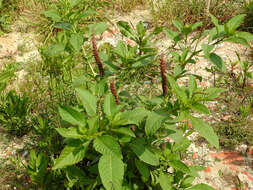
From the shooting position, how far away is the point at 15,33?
166 inches

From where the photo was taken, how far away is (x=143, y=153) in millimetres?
1532

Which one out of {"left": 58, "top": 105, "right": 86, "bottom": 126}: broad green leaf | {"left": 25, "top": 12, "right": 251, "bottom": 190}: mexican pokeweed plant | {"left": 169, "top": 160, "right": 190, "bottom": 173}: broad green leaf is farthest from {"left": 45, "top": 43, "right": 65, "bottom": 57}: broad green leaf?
{"left": 169, "top": 160, "right": 190, "bottom": 173}: broad green leaf

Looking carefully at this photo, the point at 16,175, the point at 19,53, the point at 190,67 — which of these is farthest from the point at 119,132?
the point at 19,53

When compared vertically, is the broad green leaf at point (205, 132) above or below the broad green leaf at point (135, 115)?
below

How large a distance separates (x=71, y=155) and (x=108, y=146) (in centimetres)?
22

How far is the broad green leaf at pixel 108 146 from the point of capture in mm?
1320

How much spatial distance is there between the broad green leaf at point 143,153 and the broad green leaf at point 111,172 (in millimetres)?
168

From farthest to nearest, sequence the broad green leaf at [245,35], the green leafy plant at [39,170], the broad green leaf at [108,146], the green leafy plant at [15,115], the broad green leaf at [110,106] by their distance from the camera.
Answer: the green leafy plant at [15,115], the green leafy plant at [39,170], the broad green leaf at [245,35], the broad green leaf at [110,106], the broad green leaf at [108,146]

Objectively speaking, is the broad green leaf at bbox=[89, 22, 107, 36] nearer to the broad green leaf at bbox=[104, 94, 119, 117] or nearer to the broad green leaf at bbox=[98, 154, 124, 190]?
the broad green leaf at bbox=[104, 94, 119, 117]

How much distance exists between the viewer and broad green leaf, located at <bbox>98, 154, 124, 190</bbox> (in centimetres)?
136

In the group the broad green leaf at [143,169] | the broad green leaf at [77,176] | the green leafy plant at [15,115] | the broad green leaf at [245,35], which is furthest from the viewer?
the green leafy plant at [15,115]

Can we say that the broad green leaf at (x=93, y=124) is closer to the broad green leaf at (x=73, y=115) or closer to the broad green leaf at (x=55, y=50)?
the broad green leaf at (x=73, y=115)

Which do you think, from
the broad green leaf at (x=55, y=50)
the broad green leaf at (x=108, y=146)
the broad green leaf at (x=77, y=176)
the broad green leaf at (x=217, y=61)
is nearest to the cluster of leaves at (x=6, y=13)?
the broad green leaf at (x=55, y=50)

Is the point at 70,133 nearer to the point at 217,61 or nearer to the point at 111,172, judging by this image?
the point at 111,172
